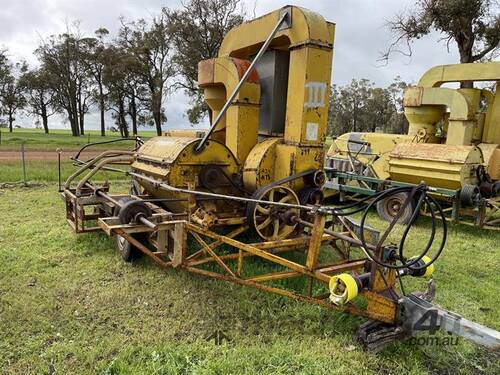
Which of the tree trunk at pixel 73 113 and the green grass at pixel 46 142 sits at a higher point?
the tree trunk at pixel 73 113

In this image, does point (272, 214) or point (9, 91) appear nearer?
point (272, 214)

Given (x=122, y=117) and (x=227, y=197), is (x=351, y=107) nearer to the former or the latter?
(x=122, y=117)

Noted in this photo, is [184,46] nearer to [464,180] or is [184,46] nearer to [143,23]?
[143,23]

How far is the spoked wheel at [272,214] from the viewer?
4008 millimetres

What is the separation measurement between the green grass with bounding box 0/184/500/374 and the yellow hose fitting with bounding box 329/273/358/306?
0.48 m

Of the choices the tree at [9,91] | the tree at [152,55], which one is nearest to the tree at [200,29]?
the tree at [152,55]

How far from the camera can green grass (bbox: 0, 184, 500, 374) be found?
279 centimetres

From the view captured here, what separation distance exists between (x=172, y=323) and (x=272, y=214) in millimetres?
1495

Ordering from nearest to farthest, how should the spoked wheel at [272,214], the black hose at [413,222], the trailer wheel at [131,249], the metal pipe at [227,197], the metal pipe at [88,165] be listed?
the black hose at [413,222], the metal pipe at [227,197], the spoked wheel at [272,214], the trailer wheel at [131,249], the metal pipe at [88,165]

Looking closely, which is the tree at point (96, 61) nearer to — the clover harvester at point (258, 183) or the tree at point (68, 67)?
the tree at point (68, 67)

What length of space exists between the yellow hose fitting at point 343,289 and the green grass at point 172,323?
479 millimetres

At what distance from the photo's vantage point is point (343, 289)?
2803 mm

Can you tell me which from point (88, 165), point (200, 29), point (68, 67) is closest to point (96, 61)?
point (68, 67)

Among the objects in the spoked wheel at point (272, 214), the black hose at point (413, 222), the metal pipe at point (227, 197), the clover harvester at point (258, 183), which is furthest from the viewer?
the spoked wheel at point (272, 214)
